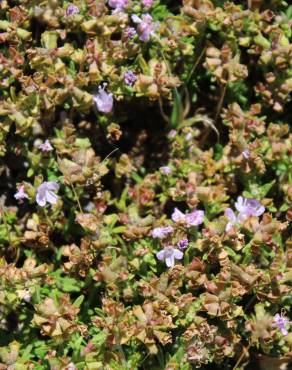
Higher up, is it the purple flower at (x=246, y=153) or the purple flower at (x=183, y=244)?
the purple flower at (x=246, y=153)

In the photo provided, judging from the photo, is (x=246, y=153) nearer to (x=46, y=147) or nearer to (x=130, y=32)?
(x=130, y=32)

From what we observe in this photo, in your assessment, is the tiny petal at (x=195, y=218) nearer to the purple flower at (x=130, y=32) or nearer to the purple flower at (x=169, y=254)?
the purple flower at (x=169, y=254)

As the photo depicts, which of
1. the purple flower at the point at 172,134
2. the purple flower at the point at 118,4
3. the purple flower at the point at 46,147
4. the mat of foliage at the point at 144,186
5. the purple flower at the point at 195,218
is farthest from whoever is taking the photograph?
the purple flower at the point at 172,134

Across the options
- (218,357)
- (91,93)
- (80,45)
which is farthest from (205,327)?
(80,45)

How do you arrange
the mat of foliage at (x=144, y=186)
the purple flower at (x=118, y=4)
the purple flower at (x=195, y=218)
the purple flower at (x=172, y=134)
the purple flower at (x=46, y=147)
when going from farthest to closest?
1. the purple flower at (x=172, y=134)
2. the purple flower at (x=118, y=4)
3. the purple flower at (x=46, y=147)
4. the purple flower at (x=195, y=218)
5. the mat of foliage at (x=144, y=186)

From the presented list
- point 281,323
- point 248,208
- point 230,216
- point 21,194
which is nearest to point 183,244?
point 230,216

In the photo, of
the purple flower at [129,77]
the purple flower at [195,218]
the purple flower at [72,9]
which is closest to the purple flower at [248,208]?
the purple flower at [195,218]

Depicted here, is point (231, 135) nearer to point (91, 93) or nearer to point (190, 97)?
point (190, 97)

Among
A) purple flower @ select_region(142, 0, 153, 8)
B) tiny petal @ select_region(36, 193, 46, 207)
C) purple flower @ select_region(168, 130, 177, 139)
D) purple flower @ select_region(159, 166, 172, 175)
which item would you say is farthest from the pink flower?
purple flower @ select_region(142, 0, 153, 8)
